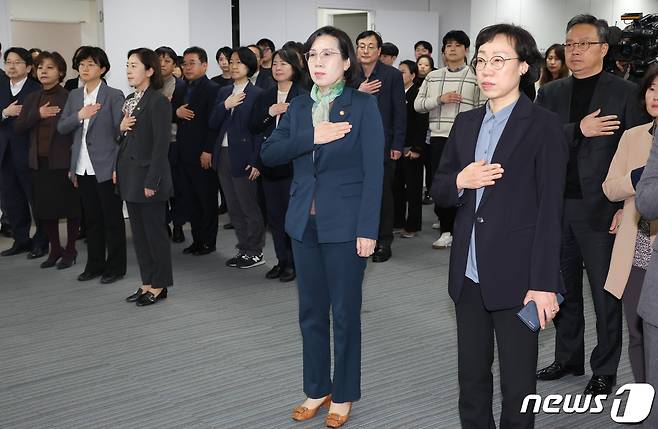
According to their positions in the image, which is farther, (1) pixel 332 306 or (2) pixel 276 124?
(2) pixel 276 124

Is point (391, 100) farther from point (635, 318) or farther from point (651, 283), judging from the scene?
point (651, 283)

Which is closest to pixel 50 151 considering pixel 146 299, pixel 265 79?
pixel 146 299

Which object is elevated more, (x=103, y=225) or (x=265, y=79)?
(x=265, y=79)

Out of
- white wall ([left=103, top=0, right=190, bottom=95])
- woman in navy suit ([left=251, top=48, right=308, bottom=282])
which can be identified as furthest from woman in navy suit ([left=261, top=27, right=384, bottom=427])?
white wall ([left=103, top=0, right=190, bottom=95])

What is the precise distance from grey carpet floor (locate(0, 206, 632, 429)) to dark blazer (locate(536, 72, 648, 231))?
A: 2.94 ft

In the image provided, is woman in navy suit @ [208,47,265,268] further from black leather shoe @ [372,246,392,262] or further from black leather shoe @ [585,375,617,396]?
black leather shoe @ [585,375,617,396]

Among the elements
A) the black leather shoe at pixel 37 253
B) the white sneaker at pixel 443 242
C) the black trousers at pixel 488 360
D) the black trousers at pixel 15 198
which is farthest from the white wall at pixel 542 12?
the black trousers at pixel 488 360

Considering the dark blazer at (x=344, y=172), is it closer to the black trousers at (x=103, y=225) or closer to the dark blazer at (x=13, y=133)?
the black trousers at (x=103, y=225)

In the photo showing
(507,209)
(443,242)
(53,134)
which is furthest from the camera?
(443,242)

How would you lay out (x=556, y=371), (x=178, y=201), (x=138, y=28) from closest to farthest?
(x=556, y=371) < (x=178, y=201) < (x=138, y=28)

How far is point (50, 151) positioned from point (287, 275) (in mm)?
2044

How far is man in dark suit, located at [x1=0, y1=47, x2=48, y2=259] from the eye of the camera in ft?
20.9

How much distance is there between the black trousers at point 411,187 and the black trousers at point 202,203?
69.9 inches

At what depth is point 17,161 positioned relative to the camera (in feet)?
21.0
